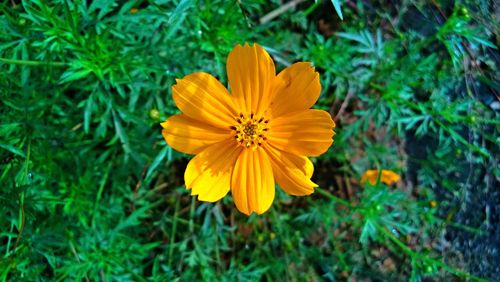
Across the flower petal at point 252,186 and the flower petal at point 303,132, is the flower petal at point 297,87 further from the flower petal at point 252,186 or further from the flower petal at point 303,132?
the flower petal at point 252,186

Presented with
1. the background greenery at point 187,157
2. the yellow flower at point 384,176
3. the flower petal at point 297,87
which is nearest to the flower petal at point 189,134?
the flower petal at point 297,87

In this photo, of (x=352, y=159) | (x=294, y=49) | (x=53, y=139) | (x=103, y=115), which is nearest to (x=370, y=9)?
(x=294, y=49)

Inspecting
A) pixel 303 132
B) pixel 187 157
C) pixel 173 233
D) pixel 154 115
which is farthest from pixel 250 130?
pixel 173 233

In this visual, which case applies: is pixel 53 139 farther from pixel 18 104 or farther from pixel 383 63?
pixel 383 63

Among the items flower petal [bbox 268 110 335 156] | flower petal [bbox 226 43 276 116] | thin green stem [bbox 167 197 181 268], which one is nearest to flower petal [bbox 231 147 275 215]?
flower petal [bbox 268 110 335 156]

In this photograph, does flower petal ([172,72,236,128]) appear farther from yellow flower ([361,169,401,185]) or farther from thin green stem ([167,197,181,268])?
yellow flower ([361,169,401,185])

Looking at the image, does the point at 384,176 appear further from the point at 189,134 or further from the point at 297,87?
the point at 189,134
